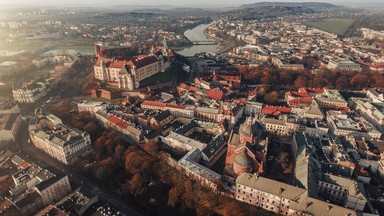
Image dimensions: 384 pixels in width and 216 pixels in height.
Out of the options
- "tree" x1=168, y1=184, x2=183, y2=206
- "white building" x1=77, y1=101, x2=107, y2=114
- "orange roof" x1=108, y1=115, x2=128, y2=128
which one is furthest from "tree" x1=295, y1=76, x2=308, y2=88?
"tree" x1=168, y1=184, x2=183, y2=206

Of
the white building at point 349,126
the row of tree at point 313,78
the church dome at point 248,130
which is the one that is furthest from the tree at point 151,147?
the row of tree at point 313,78

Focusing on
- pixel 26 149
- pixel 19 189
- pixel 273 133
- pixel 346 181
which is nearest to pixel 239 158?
pixel 346 181

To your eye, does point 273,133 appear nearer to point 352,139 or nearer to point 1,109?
point 352,139

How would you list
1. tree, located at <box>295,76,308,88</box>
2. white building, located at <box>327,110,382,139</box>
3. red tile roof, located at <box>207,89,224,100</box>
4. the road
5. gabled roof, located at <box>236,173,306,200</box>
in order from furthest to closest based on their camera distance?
tree, located at <box>295,76,308,88</box> → red tile roof, located at <box>207,89,224,100</box> → white building, located at <box>327,110,382,139</box> → the road → gabled roof, located at <box>236,173,306,200</box>

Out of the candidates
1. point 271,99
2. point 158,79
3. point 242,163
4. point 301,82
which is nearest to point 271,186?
point 242,163

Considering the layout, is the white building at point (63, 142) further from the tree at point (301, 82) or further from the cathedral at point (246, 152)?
the tree at point (301, 82)

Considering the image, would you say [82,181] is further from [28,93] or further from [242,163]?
[28,93]

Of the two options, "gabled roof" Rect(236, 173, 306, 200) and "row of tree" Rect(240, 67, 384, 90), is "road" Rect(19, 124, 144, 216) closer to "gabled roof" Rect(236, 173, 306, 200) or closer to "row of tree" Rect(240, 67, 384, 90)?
"gabled roof" Rect(236, 173, 306, 200)
